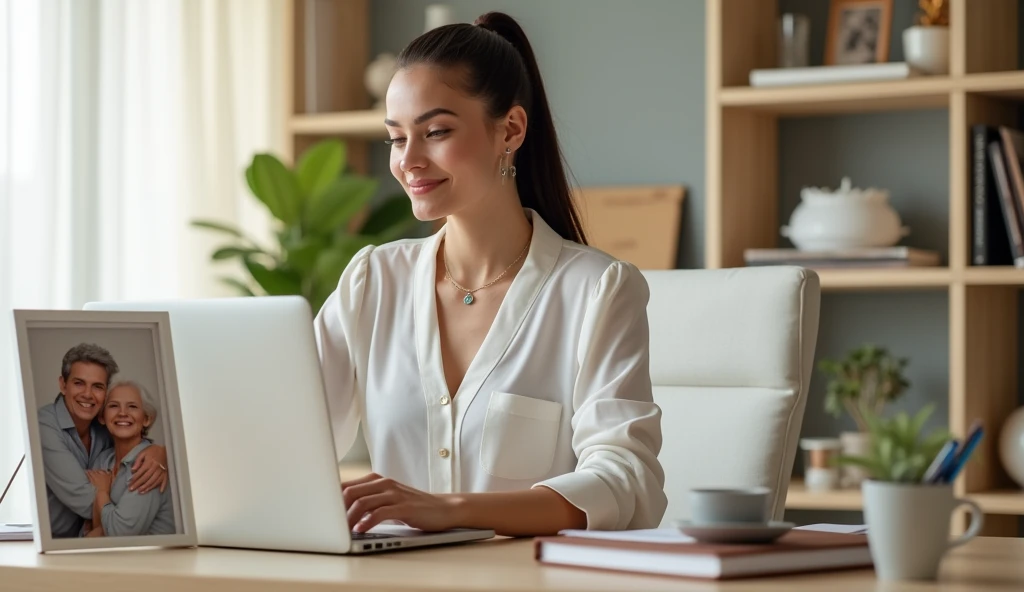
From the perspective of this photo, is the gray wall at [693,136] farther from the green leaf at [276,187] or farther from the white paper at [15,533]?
the white paper at [15,533]

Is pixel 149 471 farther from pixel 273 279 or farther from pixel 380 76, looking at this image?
pixel 380 76

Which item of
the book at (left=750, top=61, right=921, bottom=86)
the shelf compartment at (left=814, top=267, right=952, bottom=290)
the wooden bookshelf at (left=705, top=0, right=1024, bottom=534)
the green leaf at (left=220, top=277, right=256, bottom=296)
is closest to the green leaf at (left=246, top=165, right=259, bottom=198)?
the green leaf at (left=220, top=277, right=256, bottom=296)

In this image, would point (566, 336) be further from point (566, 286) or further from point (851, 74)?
point (851, 74)

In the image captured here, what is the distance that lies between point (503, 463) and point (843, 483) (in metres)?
1.51

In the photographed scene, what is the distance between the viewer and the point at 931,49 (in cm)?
299

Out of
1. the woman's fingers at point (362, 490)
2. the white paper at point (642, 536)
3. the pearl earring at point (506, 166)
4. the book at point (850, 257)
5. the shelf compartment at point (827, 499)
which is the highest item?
the pearl earring at point (506, 166)

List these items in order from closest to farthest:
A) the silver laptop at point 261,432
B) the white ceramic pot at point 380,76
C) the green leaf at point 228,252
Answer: the silver laptop at point 261,432
the green leaf at point 228,252
the white ceramic pot at point 380,76

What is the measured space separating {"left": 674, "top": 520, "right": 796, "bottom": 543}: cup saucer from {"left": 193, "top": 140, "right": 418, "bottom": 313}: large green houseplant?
225 centimetres

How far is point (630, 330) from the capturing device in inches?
67.7

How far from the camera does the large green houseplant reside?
333 centimetres

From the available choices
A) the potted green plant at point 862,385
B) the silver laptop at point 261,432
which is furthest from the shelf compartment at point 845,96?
the silver laptop at point 261,432

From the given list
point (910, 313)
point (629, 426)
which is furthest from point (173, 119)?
point (629, 426)

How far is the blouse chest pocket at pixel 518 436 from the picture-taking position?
174 cm

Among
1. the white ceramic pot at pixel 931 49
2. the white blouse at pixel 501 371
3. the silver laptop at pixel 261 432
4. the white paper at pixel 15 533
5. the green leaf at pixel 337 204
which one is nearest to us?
the silver laptop at pixel 261 432
